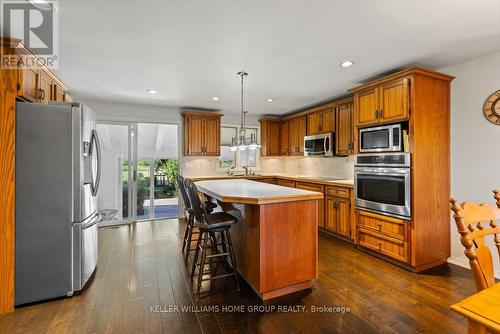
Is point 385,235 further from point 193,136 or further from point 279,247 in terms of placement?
point 193,136

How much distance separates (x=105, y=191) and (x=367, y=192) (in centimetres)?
483

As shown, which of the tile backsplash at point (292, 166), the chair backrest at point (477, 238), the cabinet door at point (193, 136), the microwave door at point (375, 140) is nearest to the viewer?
the chair backrest at point (477, 238)

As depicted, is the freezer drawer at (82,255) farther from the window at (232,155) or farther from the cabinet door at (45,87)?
the window at (232,155)

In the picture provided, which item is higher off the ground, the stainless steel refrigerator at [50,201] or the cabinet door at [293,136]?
the cabinet door at [293,136]

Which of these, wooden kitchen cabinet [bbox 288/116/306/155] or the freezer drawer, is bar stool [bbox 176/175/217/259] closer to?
the freezer drawer

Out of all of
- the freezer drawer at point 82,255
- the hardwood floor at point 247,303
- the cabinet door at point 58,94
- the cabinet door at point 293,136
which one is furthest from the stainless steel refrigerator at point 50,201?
the cabinet door at point 293,136

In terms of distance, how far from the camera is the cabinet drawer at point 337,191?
379 cm

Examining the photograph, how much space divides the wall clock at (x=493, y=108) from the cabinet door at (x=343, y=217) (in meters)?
1.90

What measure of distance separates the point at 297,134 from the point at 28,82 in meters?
4.63

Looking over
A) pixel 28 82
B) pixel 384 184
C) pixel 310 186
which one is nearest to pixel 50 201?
pixel 28 82

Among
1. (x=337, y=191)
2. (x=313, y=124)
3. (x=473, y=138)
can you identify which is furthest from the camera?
(x=313, y=124)

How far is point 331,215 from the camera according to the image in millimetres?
A: 4090

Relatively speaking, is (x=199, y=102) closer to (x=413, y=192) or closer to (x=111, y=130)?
(x=111, y=130)

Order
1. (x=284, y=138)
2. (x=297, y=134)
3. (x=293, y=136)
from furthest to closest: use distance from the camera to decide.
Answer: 1. (x=284, y=138)
2. (x=293, y=136)
3. (x=297, y=134)
